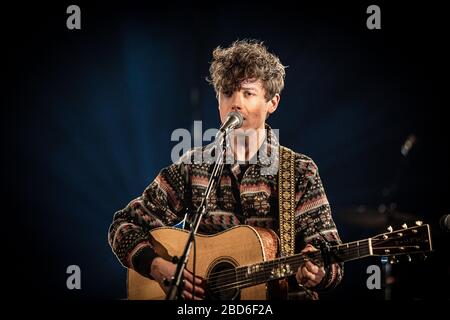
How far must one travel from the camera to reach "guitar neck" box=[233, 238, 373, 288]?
110 inches

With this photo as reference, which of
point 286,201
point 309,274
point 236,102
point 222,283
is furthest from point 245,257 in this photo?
point 236,102

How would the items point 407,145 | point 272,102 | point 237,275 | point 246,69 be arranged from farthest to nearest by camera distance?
point 407,145 → point 272,102 → point 246,69 → point 237,275

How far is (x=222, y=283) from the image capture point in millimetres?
3150

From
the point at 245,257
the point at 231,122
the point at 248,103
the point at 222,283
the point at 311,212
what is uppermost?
the point at 248,103

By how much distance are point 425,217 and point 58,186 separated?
322 centimetres

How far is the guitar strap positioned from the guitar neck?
0.85 ft

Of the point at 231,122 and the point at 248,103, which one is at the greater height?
the point at 248,103

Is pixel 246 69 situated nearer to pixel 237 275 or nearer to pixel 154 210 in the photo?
pixel 154 210

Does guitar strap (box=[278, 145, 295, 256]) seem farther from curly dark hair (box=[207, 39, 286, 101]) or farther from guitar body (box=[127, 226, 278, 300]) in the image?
curly dark hair (box=[207, 39, 286, 101])

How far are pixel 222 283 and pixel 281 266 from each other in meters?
0.41

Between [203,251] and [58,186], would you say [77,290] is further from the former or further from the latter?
[203,251]

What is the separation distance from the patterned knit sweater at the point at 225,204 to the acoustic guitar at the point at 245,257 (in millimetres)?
141

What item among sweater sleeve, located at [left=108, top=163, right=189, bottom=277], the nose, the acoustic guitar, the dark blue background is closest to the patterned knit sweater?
sweater sleeve, located at [left=108, top=163, right=189, bottom=277]
